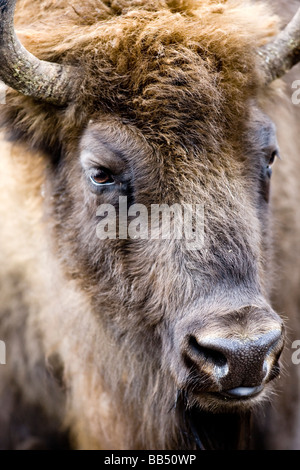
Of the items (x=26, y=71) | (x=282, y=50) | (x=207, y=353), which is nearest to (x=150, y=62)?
(x=26, y=71)

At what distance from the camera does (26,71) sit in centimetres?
346

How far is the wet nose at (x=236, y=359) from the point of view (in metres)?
2.94

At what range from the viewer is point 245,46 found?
373 centimetres

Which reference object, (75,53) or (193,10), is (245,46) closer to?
(193,10)

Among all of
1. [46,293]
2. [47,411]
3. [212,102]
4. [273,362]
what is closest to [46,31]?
[212,102]

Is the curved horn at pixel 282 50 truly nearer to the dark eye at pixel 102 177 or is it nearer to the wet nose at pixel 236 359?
the dark eye at pixel 102 177

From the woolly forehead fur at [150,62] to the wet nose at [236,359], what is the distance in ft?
4.02

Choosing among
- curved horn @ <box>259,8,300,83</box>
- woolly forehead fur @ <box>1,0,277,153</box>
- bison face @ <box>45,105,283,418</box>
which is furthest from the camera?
curved horn @ <box>259,8,300,83</box>

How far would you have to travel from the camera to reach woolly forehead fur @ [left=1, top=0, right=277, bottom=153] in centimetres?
346

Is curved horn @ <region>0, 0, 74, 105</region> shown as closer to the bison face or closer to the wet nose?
the bison face

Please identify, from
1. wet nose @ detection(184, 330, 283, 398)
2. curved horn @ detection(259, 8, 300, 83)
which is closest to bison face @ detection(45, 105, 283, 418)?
wet nose @ detection(184, 330, 283, 398)

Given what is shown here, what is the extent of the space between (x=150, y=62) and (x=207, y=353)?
1.71 metres

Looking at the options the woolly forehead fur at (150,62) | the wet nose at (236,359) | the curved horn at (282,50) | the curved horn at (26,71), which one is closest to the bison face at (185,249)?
the wet nose at (236,359)
